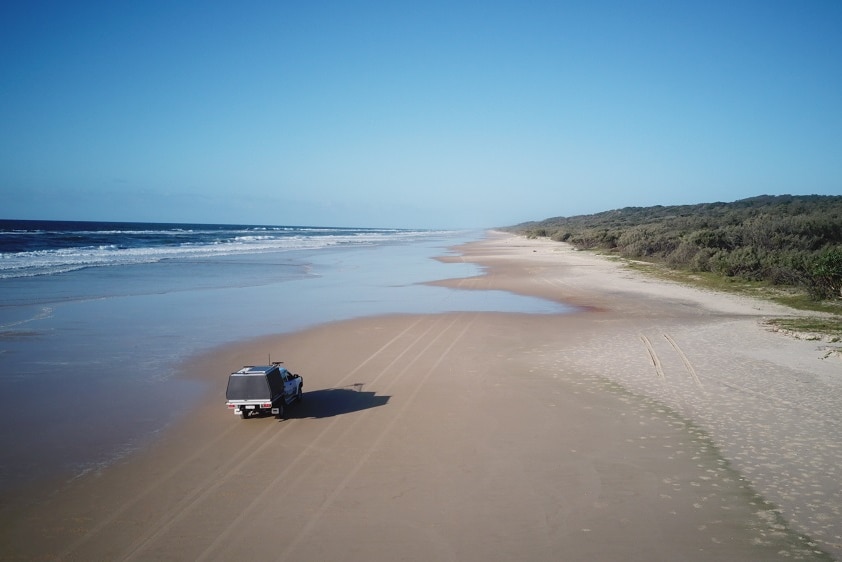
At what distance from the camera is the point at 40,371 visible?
38.3ft

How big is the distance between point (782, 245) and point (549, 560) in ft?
113

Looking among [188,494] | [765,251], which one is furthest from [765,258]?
[188,494]

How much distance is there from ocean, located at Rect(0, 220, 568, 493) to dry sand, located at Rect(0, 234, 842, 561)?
34.2 inches

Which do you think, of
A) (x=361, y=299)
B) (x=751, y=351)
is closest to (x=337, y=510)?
(x=751, y=351)

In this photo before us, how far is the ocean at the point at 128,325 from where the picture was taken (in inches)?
334

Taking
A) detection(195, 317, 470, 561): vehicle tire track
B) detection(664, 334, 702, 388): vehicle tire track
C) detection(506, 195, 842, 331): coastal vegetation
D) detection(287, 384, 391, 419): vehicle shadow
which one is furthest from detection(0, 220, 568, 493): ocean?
detection(506, 195, 842, 331): coastal vegetation

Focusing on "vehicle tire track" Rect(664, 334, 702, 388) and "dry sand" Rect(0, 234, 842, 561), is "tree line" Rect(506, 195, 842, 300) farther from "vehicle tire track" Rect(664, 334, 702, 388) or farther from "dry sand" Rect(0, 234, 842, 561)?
"vehicle tire track" Rect(664, 334, 702, 388)

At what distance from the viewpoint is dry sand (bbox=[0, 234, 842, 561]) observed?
18.7ft

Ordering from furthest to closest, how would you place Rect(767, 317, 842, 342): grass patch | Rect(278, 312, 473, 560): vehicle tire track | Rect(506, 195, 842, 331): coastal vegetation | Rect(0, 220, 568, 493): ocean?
Rect(506, 195, 842, 331): coastal vegetation, Rect(767, 317, 842, 342): grass patch, Rect(0, 220, 568, 493): ocean, Rect(278, 312, 473, 560): vehicle tire track

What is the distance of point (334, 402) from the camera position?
1015 cm

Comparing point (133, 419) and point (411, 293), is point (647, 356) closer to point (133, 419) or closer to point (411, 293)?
point (133, 419)

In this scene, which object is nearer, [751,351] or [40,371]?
[40,371]

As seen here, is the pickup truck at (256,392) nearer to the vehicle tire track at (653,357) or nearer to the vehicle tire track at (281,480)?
the vehicle tire track at (281,480)

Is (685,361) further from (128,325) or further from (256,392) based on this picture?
(128,325)
